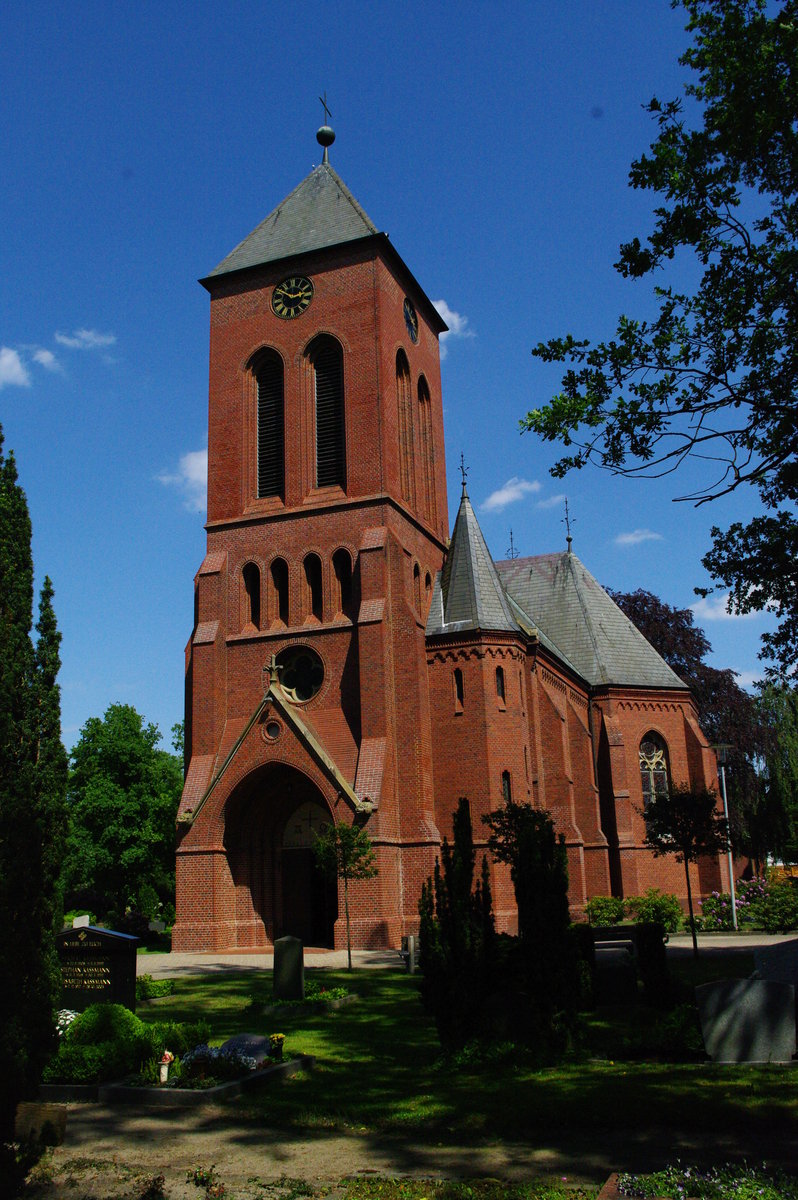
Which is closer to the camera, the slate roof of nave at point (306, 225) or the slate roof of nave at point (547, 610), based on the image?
the slate roof of nave at point (547, 610)

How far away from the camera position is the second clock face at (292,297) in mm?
33062

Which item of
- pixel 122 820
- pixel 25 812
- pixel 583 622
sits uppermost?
pixel 583 622

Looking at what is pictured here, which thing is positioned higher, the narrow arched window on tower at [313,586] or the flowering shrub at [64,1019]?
the narrow arched window on tower at [313,586]

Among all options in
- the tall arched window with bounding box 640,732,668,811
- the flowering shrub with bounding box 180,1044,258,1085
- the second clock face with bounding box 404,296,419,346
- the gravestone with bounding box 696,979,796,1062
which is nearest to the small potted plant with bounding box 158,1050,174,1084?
the flowering shrub with bounding box 180,1044,258,1085

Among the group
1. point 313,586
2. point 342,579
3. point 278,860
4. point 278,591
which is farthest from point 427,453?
point 278,860

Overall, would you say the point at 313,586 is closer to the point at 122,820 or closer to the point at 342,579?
the point at 342,579

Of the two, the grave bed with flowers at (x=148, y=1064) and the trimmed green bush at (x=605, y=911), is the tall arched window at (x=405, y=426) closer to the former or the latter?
the trimmed green bush at (x=605, y=911)

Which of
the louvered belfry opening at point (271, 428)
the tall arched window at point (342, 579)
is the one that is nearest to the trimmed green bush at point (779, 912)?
the tall arched window at point (342, 579)

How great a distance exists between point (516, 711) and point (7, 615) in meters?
23.0

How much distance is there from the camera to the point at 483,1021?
1116 centimetres

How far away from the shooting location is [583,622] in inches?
1569

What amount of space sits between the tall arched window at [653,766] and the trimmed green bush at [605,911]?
299 inches

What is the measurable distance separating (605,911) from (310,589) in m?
12.9

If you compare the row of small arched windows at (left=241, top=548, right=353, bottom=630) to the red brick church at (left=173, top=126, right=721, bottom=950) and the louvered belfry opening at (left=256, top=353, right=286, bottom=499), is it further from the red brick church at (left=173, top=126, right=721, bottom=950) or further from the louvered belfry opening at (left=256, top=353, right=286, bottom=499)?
the louvered belfry opening at (left=256, top=353, right=286, bottom=499)
